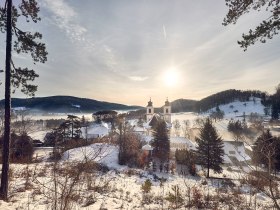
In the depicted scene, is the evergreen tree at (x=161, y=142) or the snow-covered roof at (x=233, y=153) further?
the snow-covered roof at (x=233, y=153)

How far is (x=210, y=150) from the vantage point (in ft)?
125

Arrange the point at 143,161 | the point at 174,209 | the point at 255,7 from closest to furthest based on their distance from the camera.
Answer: the point at 255,7, the point at 174,209, the point at 143,161

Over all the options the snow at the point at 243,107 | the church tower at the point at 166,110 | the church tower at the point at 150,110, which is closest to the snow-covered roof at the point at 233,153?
the church tower at the point at 166,110

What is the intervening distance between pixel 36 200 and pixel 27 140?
28.1 metres

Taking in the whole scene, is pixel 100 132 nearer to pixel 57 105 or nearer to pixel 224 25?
pixel 224 25

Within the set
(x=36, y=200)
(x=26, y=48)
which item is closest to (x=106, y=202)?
(x=36, y=200)

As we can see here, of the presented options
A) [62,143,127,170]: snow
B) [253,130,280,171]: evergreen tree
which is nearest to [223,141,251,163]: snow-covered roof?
[62,143,127,170]: snow

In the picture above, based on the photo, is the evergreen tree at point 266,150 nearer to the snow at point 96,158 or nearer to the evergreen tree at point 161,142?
the snow at point 96,158

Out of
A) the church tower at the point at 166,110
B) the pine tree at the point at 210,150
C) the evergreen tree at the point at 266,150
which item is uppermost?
the church tower at the point at 166,110

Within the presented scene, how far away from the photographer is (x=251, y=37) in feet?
26.9

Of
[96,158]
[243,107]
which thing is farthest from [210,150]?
[243,107]

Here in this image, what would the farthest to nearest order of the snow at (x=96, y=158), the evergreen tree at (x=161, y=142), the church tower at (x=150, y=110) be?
the church tower at (x=150, y=110) → the evergreen tree at (x=161, y=142) → the snow at (x=96, y=158)

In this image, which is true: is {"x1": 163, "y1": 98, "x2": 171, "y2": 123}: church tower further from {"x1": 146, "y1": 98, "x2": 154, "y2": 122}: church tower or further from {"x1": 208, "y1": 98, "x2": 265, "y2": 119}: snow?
{"x1": 208, "y1": 98, "x2": 265, "y2": 119}: snow

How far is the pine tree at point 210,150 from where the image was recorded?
37.2 metres
